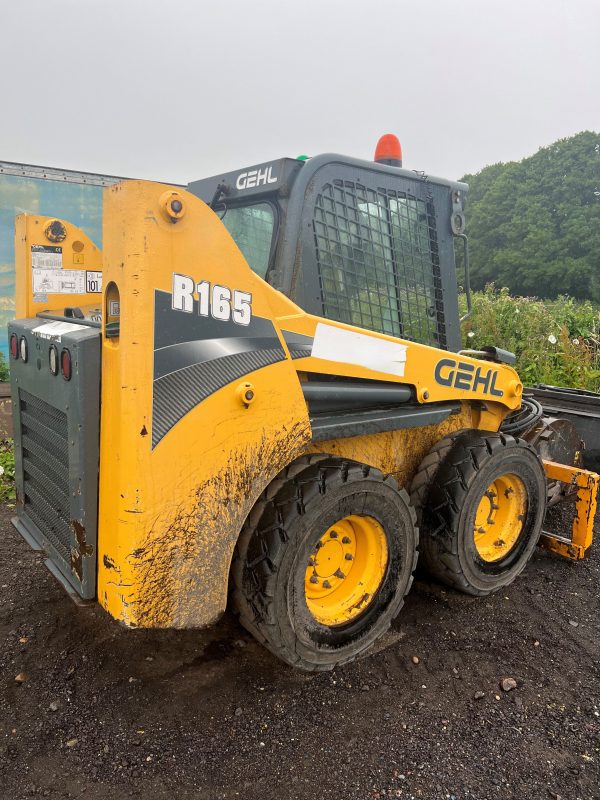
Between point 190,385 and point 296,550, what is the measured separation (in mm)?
839

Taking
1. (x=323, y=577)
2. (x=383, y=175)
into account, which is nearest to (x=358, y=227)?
(x=383, y=175)

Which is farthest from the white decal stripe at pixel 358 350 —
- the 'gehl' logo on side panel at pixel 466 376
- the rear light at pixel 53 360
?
the rear light at pixel 53 360

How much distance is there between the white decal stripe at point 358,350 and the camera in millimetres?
2555

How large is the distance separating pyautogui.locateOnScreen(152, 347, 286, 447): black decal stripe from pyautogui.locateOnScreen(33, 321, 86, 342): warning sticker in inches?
22.5

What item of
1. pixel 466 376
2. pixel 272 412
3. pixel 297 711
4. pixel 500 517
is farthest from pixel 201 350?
pixel 500 517

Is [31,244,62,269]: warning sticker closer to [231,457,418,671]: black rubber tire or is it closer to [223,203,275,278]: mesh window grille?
[223,203,275,278]: mesh window grille

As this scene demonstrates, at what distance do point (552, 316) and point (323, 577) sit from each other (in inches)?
325

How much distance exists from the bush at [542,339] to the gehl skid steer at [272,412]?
447 cm

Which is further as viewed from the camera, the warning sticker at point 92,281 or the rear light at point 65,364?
the warning sticker at point 92,281

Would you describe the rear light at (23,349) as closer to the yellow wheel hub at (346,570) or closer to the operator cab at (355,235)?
the operator cab at (355,235)

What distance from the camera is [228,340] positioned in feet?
7.27

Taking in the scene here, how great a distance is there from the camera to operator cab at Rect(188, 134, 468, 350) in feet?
8.85

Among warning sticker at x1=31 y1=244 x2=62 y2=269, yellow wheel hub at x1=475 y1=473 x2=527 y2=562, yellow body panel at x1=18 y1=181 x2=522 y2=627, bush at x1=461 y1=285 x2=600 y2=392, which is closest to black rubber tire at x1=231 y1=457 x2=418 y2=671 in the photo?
yellow body panel at x1=18 y1=181 x2=522 y2=627

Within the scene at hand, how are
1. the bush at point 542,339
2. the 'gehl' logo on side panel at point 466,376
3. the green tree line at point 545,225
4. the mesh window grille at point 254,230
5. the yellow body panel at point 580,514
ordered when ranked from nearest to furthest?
the mesh window grille at point 254,230 < the 'gehl' logo on side panel at point 466,376 < the yellow body panel at point 580,514 < the bush at point 542,339 < the green tree line at point 545,225
